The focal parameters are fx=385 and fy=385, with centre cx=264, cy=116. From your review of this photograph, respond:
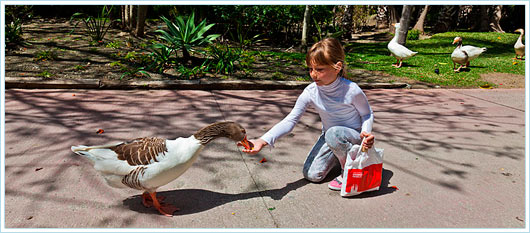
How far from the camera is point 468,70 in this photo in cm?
900

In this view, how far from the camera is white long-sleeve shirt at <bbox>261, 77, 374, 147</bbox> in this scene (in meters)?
2.97

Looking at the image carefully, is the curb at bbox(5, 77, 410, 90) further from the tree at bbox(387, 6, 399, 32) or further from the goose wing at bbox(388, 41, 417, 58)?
the tree at bbox(387, 6, 399, 32)

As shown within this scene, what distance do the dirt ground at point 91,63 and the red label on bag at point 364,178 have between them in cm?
443

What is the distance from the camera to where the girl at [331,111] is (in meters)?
2.88

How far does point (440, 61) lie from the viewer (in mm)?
10000

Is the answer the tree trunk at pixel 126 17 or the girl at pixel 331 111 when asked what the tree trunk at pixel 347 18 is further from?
the girl at pixel 331 111

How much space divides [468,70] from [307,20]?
159 inches

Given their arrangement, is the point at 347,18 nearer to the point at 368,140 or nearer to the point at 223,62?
the point at 223,62

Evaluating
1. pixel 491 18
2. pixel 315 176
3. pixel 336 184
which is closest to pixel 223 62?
pixel 315 176

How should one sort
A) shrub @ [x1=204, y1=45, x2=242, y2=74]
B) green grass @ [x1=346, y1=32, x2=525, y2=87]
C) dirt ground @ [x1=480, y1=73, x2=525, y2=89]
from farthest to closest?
green grass @ [x1=346, y1=32, x2=525, y2=87] < dirt ground @ [x1=480, y1=73, x2=525, y2=89] < shrub @ [x1=204, y1=45, x2=242, y2=74]

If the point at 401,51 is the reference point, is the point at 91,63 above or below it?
below

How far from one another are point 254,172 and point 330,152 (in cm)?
70

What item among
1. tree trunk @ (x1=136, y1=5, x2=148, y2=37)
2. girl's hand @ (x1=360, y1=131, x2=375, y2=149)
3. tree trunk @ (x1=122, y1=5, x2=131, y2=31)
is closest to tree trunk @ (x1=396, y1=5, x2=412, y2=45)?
tree trunk @ (x1=136, y1=5, x2=148, y2=37)

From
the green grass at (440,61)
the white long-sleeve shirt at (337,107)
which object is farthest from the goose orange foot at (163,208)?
the green grass at (440,61)
